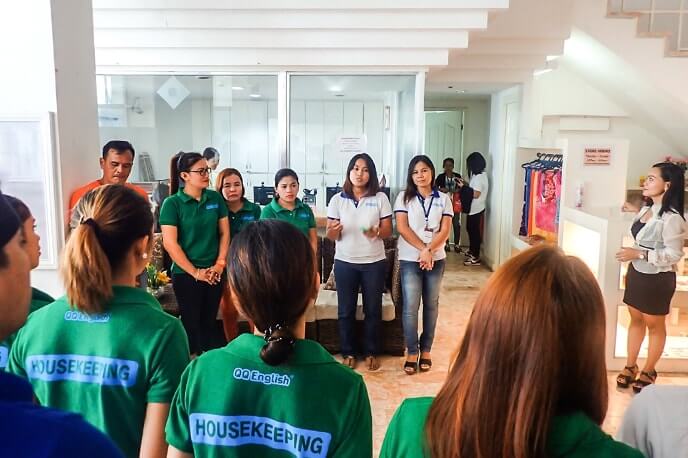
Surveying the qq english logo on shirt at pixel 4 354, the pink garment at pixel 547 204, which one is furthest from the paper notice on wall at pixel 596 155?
the qq english logo on shirt at pixel 4 354

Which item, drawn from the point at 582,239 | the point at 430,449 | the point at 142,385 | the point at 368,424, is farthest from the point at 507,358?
the point at 582,239

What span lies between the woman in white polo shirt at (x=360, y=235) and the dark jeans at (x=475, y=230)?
12.5 feet

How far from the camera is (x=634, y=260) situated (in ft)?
10.9

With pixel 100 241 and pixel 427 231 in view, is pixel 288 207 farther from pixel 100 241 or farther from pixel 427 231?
pixel 100 241

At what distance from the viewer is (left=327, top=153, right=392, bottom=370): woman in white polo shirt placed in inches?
138

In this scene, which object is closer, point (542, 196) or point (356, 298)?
point (356, 298)

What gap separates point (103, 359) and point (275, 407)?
443 millimetres

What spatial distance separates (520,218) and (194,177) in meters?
4.27

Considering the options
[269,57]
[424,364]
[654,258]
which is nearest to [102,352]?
[424,364]

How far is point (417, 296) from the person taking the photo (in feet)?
11.7

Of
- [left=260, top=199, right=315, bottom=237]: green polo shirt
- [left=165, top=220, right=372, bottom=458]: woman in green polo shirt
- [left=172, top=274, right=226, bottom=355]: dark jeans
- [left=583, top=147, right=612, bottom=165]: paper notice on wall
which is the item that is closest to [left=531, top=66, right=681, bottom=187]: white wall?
[left=583, top=147, right=612, bottom=165]: paper notice on wall

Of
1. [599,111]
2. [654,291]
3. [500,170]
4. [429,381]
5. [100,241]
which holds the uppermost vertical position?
[599,111]

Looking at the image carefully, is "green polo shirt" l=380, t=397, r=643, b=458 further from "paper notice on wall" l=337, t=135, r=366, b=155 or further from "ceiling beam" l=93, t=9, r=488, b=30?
"paper notice on wall" l=337, t=135, r=366, b=155

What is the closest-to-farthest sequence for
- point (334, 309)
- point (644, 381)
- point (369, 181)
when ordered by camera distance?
1. point (644, 381)
2. point (369, 181)
3. point (334, 309)
